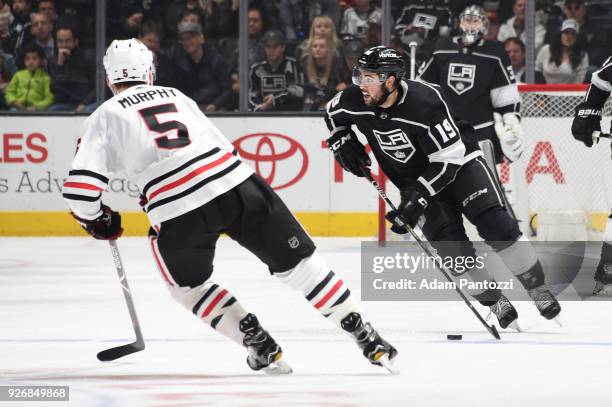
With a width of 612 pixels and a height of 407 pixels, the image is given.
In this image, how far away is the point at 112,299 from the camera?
6.39 m

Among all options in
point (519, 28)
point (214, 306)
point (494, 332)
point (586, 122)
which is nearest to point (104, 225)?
Answer: point (214, 306)

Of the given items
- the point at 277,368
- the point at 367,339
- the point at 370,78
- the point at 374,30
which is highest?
the point at 370,78

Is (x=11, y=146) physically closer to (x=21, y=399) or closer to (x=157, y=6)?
(x=157, y=6)

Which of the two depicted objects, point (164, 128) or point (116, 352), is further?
point (116, 352)

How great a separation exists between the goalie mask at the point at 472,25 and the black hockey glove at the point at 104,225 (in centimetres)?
397

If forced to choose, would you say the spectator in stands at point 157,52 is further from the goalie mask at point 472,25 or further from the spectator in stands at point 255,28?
the goalie mask at point 472,25

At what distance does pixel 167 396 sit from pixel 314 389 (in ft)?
1.31

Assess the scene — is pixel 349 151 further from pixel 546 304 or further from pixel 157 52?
pixel 157 52

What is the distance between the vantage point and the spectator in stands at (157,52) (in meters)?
9.84

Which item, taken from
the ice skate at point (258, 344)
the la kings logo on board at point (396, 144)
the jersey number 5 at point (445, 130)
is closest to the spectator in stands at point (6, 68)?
the la kings logo on board at point (396, 144)

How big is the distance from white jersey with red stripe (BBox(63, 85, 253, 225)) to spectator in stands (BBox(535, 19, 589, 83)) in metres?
5.60

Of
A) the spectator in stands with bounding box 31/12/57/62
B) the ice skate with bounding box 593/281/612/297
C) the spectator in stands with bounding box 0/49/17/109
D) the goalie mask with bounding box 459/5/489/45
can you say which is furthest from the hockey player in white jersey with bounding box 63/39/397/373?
the spectator in stands with bounding box 0/49/17/109

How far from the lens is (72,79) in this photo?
32.8ft

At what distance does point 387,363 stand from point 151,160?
0.88 m
